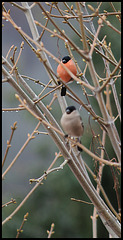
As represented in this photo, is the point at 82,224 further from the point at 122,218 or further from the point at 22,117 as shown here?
the point at 122,218

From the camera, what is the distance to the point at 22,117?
4418mm

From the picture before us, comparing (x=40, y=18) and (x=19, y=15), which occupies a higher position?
(x=19, y=15)

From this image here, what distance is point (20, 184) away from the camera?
18.2 ft

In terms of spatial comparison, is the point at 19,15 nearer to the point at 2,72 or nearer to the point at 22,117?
the point at 22,117

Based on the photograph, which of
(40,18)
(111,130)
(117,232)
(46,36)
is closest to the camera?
(111,130)

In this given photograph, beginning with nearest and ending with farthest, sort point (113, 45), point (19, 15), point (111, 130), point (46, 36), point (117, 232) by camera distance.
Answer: point (111, 130) < point (117, 232) < point (113, 45) < point (46, 36) < point (19, 15)

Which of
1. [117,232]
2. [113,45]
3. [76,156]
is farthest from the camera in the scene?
[113,45]

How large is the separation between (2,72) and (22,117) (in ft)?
10.4

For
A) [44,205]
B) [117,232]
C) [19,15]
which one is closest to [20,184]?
[44,205]

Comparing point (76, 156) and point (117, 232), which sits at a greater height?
point (76, 156)

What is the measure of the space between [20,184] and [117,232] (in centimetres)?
446

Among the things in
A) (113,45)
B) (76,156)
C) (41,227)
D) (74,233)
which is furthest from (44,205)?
(76,156)

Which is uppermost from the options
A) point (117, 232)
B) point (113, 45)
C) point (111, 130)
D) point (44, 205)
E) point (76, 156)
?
point (113, 45)

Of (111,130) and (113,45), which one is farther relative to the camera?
(113,45)
